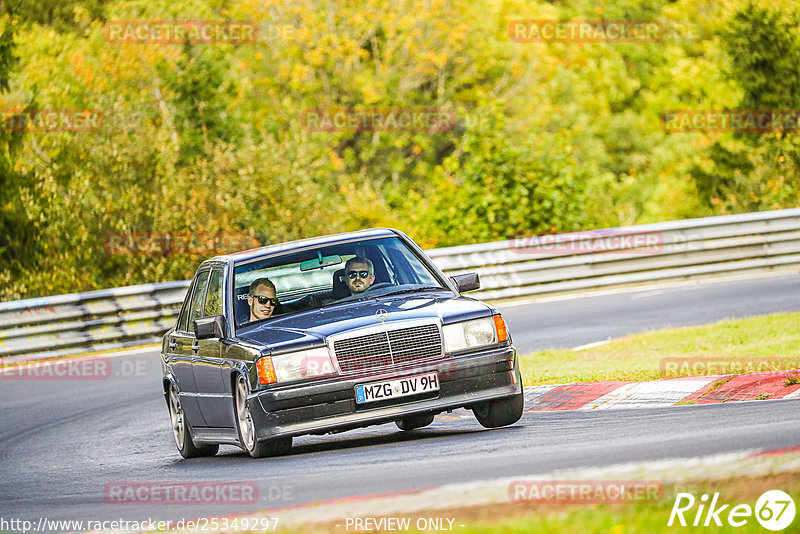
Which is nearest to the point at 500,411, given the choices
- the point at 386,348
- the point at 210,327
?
the point at 386,348

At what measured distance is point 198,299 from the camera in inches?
437

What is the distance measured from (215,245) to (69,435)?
42.8ft

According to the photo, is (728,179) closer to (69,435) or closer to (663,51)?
(69,435)

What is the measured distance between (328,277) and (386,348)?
4.38 feet

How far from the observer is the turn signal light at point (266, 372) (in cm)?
907

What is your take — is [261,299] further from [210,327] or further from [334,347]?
[334,347]

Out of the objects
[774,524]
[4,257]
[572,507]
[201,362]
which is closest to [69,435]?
[201,362]

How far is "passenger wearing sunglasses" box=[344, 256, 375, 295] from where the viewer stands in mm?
10188

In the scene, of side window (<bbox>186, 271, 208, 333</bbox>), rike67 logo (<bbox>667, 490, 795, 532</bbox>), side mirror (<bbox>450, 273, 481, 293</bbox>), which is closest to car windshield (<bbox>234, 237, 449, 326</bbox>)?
side mirror (<bbox>450, 273, 481, 293</bbox>)

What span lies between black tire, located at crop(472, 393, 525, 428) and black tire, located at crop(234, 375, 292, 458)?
4.77 feet

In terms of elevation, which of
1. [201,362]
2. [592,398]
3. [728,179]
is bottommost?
[728,179]

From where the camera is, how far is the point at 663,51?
220ft

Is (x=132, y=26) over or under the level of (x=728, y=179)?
over

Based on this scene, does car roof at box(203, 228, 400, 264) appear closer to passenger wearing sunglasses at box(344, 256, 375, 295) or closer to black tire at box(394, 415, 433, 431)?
passenger wearing sunglasses at box(344, 256, 375, 295)
